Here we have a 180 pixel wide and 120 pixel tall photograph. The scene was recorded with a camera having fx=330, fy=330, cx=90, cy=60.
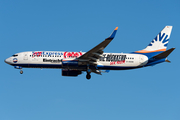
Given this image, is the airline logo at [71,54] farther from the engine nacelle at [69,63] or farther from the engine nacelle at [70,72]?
the engine nacelle at [70,72]

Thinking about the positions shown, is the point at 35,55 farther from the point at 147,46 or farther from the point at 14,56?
the point at 147,46

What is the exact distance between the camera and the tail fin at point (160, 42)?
66.1 m

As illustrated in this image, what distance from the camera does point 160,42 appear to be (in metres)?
67.1

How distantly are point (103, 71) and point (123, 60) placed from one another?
5720 millimetres

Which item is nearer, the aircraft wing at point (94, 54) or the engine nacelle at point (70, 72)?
the aircraft wing at point (94, 54)

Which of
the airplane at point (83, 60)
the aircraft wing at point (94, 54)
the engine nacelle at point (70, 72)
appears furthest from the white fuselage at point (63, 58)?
the engine nacelle at point (70, 72)

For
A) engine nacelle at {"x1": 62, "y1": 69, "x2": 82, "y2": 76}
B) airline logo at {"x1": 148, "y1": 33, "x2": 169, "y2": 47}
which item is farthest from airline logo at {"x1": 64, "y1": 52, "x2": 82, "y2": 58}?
airline logo at {"x1": 148, "y1": 33, "x2": 169, "y2": 47}

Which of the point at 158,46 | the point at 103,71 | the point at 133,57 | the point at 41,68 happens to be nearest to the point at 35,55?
the point at 41,68

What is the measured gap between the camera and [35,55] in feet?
203

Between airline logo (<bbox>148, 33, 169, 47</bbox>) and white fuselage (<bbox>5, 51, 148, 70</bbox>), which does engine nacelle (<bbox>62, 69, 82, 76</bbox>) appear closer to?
white fuselage (<bbox>5, 51, 148, 70</bbox>)

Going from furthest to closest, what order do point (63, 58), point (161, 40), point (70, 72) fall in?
1. point (161, 40)
2. point (70, 72)
3. point (63, 58)

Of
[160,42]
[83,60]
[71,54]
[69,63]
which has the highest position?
[160,42]

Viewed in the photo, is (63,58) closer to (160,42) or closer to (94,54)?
(94,54)

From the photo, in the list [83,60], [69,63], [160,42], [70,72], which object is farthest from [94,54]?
[160,42]
